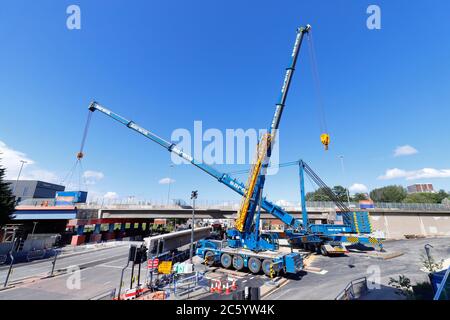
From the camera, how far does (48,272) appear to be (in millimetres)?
18703

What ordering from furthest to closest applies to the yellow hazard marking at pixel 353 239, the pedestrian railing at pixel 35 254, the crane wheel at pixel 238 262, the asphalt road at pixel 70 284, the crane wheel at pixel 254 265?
1. the pedestrian railing at pixel 35 254
2. the yellow hazard marking at pixel 353 239
3. the crane wheel at pixel 238 262
4. the crane wheel at pixel 254 265
5. the asphalt road at pixel 70 284

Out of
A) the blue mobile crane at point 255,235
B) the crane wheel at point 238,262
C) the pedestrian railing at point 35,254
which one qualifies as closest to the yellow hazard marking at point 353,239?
the blue mobile crane at point 255,235

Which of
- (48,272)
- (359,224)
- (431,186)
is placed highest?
(431,186)

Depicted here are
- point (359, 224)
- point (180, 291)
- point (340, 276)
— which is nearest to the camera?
point (180, 291)

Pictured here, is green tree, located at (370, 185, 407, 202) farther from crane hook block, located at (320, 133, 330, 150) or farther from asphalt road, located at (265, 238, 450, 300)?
crane hook block, located at (320, 133, 330, 150)

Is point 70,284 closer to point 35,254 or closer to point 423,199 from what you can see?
point 35,254

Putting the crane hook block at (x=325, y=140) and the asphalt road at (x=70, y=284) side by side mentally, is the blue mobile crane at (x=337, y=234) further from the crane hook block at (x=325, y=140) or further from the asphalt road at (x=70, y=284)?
the asphalt road at (x=70, y=284)

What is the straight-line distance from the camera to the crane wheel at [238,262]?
17.7 metres

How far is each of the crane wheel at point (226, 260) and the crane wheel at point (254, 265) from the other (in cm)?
202

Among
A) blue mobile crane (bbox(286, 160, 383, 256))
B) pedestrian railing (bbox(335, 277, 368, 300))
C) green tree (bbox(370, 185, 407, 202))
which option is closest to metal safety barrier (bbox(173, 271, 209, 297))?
pedestrian railing (bbox(335, 277, 368, 300))

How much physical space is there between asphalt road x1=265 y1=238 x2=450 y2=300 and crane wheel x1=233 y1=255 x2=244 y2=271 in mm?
4113
